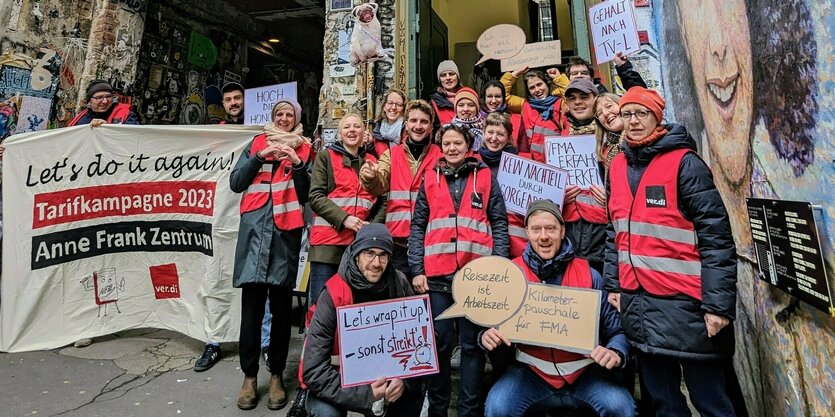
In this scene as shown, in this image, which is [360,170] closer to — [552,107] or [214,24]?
[552,107]

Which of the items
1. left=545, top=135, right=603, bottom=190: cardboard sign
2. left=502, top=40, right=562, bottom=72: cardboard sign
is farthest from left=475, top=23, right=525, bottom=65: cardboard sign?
left=545, top=135, right=603, bottom=190: cardboard sign

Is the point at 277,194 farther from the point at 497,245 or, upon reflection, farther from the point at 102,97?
the point at 102,97

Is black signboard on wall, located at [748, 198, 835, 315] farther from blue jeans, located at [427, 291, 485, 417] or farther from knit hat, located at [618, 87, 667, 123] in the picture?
blue jeans, located at [427, 291, 485, 417]

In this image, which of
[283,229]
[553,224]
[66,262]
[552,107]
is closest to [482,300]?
[553,224]

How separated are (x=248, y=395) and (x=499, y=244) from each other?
2177mm

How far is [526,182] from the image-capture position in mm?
2980

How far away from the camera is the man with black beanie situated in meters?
4.31

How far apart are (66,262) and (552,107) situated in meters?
4.92

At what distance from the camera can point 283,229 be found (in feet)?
10.6

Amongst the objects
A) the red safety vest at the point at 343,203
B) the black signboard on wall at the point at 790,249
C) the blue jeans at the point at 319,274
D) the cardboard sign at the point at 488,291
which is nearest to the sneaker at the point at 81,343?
the blue jeans at the point at 319,274

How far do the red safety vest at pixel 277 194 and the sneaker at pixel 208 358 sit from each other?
1.51m

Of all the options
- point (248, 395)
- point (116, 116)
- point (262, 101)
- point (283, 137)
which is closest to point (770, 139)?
point (283, 137)

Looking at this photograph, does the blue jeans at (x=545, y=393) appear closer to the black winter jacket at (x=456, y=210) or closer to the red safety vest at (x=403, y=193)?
the black winter jacket at (x=456, y=210)

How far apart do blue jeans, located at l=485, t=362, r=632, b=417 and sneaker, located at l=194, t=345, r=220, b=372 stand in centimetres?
272
